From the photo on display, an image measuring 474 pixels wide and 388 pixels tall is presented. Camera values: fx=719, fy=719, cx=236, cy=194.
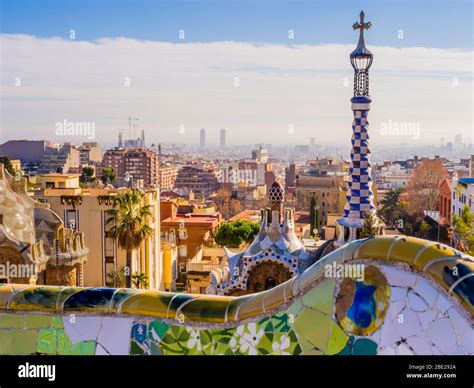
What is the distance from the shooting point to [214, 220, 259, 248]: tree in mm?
38469

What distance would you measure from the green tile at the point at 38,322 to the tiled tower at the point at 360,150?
10.6 meters

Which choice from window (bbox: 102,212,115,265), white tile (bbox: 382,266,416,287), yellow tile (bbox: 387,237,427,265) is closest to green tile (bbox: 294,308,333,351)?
white tile (bbox: 382,266,416,287)

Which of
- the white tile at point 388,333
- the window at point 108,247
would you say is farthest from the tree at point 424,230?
the white tile at point 388,333

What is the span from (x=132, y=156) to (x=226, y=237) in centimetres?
6094

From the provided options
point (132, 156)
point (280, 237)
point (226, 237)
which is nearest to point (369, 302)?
point (280, 237)

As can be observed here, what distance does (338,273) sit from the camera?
420cm

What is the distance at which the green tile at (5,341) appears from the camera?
15.1 ft

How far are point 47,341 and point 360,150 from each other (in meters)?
11.2

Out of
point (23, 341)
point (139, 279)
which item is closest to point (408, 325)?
point (23, 341)

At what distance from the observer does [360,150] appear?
1497cm

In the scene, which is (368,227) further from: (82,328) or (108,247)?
(108,247)

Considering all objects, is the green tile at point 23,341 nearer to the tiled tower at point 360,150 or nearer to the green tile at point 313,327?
the green tile at point 313,327
